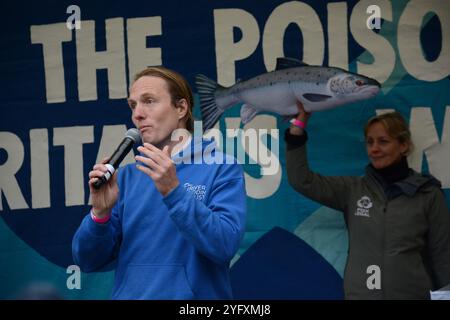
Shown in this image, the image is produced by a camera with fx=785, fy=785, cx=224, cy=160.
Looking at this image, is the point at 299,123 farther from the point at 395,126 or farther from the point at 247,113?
the point at 395,126

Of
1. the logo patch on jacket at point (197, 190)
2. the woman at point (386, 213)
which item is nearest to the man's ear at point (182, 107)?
the logo patch on jacket at point (197, 190)

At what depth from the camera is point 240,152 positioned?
387cm

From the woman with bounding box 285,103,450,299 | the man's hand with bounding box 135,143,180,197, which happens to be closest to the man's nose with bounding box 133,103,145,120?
the man's hand with bounding box 135,143,180,197

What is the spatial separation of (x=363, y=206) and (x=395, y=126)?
15.9 inches

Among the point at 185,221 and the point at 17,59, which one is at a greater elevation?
the point at 17,59

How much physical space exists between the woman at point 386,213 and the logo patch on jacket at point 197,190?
134cm

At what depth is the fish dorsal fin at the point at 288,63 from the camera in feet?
12.3

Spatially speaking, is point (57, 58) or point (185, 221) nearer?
point (185, 221)

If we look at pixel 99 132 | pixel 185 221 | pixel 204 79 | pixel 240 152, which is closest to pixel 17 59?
pixel 99 132

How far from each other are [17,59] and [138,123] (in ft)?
6.07

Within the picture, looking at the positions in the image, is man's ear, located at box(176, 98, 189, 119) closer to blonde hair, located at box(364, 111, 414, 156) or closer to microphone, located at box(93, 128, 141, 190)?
microphone, located at box(93, 128, 141, 190)

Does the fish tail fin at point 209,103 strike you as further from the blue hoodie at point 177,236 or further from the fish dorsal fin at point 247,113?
the blue hoodie at point 177,236

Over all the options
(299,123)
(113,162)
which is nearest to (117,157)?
(113,162)
